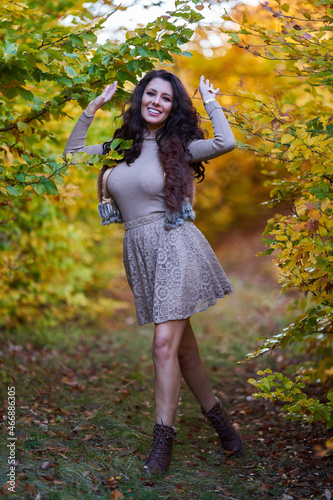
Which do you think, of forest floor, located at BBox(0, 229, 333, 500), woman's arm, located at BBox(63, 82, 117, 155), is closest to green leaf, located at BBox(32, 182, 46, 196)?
woman's arm, located at BBox(63, 82, 117, 155)

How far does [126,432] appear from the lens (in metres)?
2.90

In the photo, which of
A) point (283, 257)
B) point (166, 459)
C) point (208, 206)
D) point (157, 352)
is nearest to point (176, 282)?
point (157, 352)

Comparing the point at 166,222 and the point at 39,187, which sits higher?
the point at 39,187

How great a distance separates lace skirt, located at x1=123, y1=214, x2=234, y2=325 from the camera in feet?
8.23

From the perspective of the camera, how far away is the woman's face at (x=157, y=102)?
268 cm

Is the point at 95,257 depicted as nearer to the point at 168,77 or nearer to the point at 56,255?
the point at 56,255

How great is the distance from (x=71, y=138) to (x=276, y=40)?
122 cm

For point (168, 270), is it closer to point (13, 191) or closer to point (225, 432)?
point (13, 191)

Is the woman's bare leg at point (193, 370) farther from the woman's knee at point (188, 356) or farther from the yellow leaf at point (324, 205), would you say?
A: the yellow leaf at point (324, 205)

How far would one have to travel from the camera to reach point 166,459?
245cm

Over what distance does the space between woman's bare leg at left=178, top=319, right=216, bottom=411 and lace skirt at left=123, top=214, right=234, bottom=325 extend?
27cm

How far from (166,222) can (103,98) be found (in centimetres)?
76

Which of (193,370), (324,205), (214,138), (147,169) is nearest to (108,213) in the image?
(147,169)

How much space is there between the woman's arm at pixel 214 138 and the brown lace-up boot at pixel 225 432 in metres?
1.47
